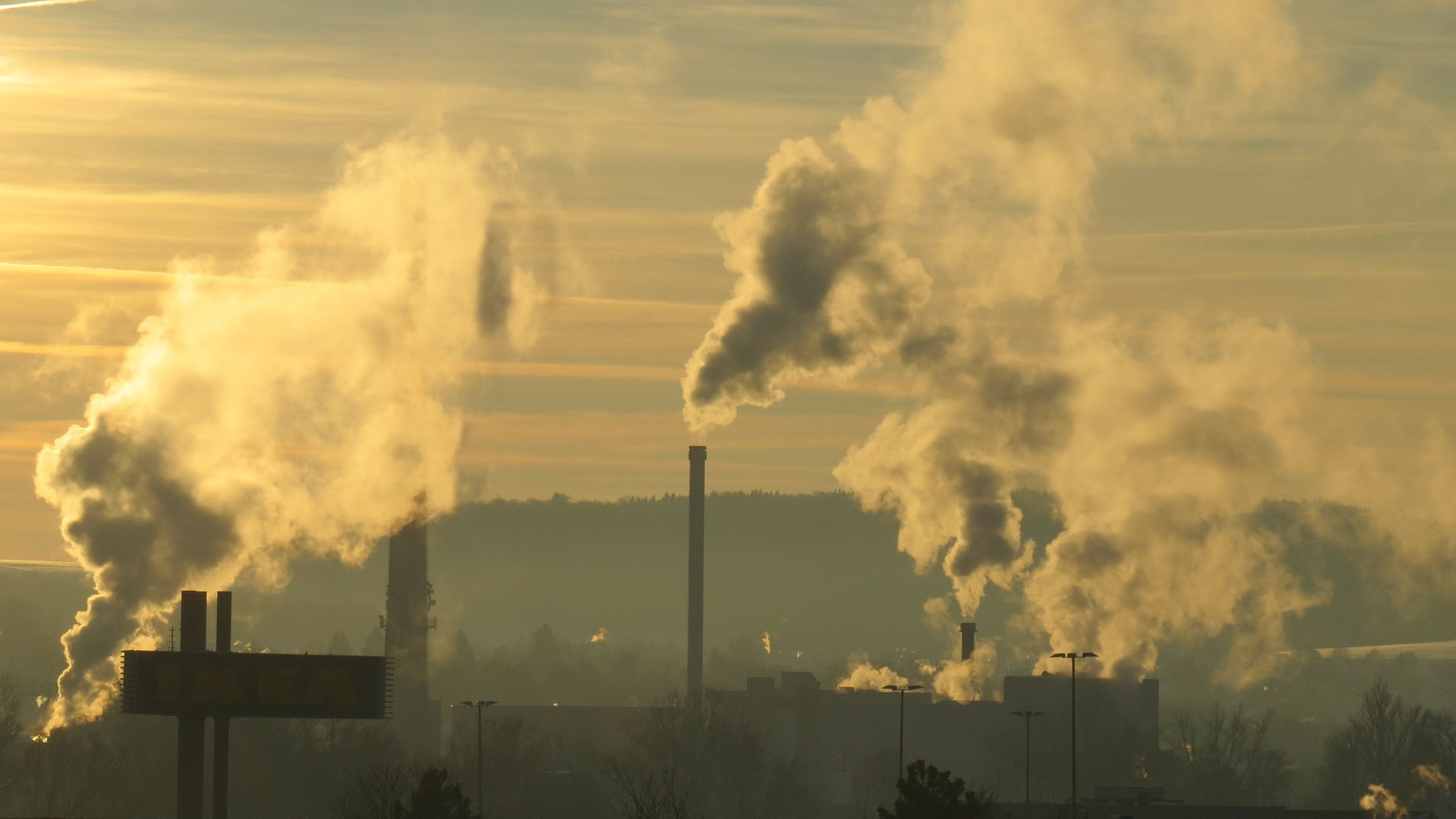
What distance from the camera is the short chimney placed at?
160625mm

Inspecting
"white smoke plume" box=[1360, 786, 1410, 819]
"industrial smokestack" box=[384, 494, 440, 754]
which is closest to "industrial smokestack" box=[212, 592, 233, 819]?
"white smoke plume" box=[1360, 786, 1410, 819]

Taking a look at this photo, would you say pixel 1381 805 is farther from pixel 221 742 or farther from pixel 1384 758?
pixel 221 742

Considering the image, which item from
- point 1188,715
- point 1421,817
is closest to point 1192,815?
point 1421,817

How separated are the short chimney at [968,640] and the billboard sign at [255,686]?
293 ft

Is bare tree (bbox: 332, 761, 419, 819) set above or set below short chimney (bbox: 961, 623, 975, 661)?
below

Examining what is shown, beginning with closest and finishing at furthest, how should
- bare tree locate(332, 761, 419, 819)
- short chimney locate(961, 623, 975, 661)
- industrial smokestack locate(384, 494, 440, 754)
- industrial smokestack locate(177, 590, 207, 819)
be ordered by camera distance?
industrial smokestack locate(177, 590, 207, 819) → bare tree locate(332, 761, 419, 819) → industrial smokestack locate(384, 494, 440, 754) → short chimney locate(961, 623, 975, 661)

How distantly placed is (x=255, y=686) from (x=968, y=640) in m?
93.5

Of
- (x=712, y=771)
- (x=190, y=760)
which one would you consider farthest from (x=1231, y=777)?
(x=190, y=760)

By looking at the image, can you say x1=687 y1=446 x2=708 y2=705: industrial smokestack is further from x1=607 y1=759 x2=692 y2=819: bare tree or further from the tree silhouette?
the tree silhouette

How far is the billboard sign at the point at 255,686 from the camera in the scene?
74.4 m

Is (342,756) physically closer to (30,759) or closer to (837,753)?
(30,759)

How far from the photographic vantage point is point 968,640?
532ft

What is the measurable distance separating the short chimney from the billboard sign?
89.4m

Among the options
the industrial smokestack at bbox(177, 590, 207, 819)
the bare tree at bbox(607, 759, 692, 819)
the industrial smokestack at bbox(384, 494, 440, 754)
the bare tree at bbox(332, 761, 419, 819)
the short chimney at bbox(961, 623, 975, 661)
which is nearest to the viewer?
the industrial smokestack at bbox(177, 590, 207, 819)
